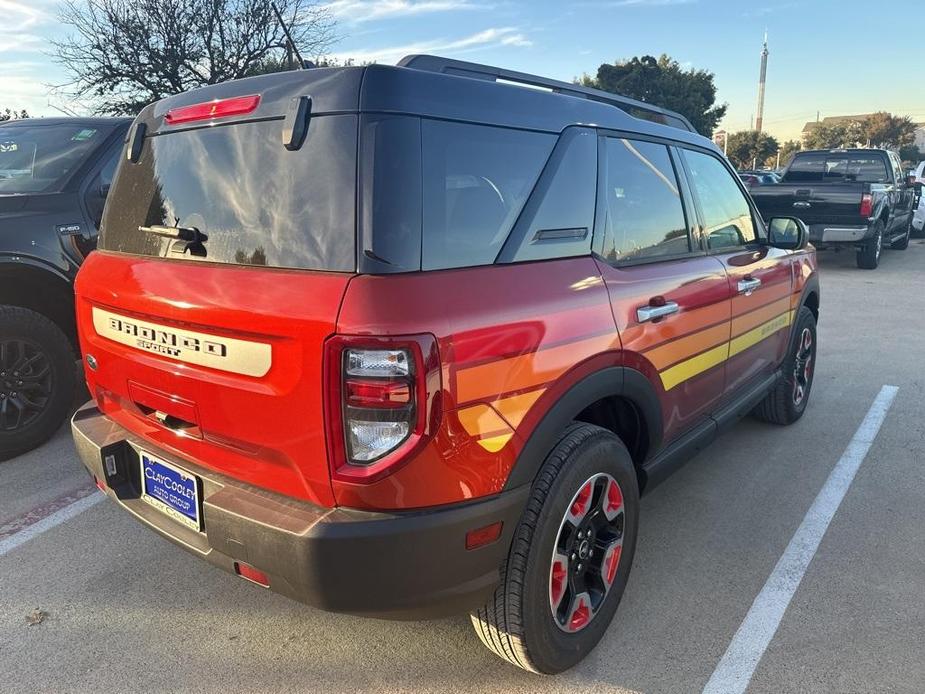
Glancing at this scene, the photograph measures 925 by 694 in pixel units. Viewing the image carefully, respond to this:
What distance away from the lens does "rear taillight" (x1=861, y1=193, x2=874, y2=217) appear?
10.5 meters

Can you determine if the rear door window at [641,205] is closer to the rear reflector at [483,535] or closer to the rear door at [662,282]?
the rear door at [662,282]

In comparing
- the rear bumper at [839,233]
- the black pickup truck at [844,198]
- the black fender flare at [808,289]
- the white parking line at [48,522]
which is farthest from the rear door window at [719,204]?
the rear bumper at [839,233]

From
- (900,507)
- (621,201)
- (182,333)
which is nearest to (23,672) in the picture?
(182,333)

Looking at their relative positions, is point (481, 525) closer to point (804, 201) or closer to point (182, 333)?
point (182, 333)

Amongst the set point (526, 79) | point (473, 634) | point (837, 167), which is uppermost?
point (837, 167)

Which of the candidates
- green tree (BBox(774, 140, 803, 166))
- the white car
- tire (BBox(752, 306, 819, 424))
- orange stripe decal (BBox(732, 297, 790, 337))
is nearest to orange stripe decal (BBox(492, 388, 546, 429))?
orange stripe decal (BBox(732, 297, 790, 337))

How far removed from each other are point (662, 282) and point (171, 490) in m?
1.90

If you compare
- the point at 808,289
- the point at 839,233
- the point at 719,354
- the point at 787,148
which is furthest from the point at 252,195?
the point at 787,148

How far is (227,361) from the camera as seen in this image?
1.88 metres

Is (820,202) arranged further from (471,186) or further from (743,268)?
(471,186)

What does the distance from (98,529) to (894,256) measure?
1493 centimetres

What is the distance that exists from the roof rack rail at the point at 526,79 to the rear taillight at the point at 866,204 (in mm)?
9098

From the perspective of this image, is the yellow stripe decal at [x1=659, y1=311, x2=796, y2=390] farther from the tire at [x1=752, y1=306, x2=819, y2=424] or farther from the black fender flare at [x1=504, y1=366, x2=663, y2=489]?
the tire at [x1=752, y1=306, x2=819, y2=424]

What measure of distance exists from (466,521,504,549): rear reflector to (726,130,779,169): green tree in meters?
56.1
